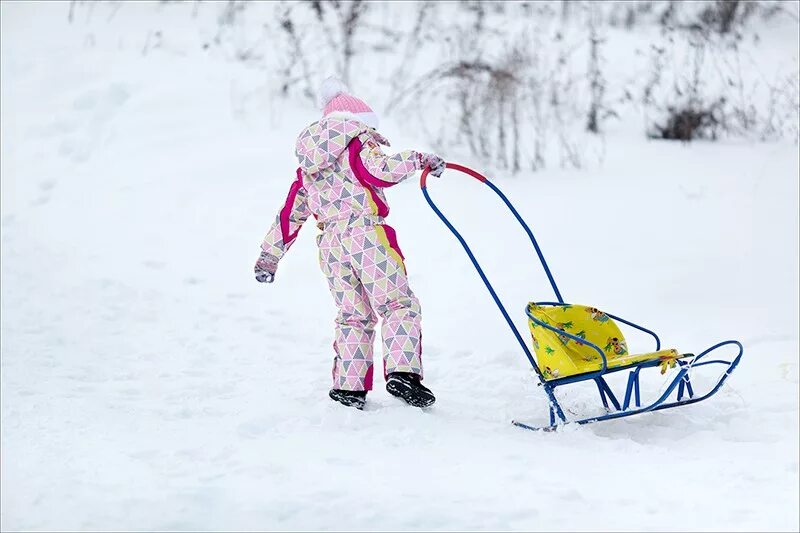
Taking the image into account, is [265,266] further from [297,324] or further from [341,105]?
[297,324]

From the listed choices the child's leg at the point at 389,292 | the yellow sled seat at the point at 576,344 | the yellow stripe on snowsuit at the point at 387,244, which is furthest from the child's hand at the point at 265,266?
the yellow sled seat at the point at 576,344

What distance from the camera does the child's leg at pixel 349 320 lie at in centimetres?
440

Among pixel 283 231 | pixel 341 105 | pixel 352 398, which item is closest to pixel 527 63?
pixel 341 105

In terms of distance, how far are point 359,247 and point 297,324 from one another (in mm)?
1886

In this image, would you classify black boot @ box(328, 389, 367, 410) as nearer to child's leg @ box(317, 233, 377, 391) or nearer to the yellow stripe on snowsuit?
child's leg @ box(317, 233, 377, 391)

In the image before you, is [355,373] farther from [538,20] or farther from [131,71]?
[538,20]

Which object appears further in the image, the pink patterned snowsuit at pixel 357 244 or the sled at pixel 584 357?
the pink patterned snowsuit at pixel 357 244

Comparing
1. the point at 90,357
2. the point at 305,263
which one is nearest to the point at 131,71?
the point at 305,263

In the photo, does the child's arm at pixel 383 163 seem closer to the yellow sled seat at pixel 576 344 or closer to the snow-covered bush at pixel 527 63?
the yellow sled seat at pixel 576 344

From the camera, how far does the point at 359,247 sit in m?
4.32

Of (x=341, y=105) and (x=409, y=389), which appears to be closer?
(x=409, y=389)

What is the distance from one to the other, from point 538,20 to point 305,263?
16.2 feet

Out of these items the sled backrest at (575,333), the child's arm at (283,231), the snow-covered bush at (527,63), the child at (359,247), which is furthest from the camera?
the snow-covered bush at (527,63)

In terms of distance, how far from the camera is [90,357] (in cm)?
548
